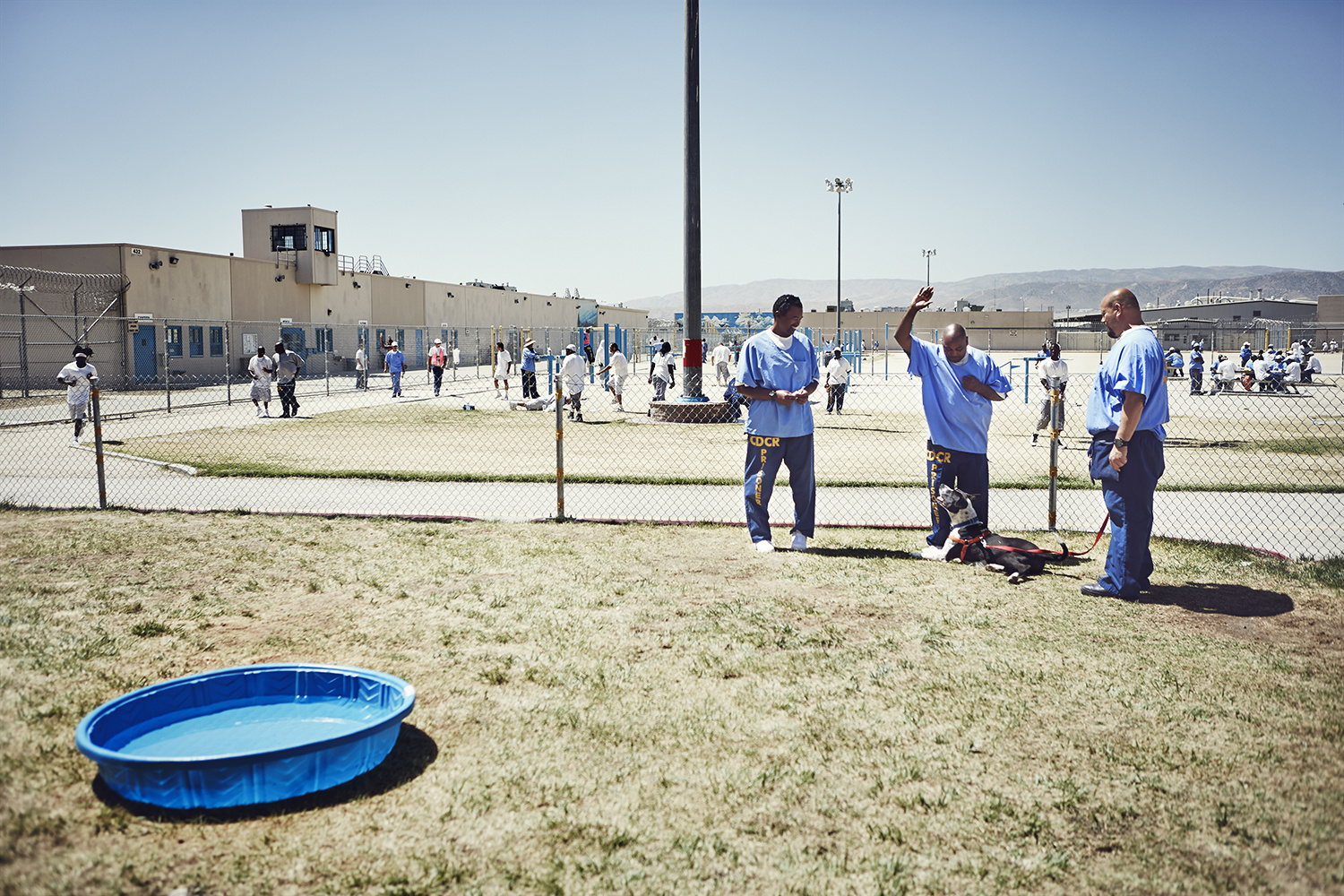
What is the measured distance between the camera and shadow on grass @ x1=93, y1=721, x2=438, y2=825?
3266mm

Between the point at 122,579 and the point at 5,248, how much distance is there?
3583cm

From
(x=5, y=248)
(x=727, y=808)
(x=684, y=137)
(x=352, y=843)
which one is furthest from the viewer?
(x=5, y=248)

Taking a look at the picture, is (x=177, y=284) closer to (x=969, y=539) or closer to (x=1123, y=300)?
(x=969, y=539)

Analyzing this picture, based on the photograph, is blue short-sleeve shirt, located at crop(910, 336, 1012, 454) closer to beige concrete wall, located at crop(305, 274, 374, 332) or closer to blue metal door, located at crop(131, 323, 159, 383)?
blue metal door, located at crop(131, 323, 159, 383)

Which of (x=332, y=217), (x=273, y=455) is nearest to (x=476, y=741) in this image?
(x=273, y=455)

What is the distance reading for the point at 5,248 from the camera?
34219 millimetres

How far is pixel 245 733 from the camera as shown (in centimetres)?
393

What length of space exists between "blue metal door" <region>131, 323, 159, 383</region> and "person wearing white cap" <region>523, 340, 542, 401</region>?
55.3ft

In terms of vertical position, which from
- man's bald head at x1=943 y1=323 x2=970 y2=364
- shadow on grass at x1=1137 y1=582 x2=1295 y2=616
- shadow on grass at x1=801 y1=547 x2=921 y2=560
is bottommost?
shadow on grass at x1=1137 y1=582 x2=1295 y2=616

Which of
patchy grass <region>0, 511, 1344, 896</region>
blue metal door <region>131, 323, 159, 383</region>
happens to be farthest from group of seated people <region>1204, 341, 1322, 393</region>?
blue metal door <region>131, 323, 159, 383</region>

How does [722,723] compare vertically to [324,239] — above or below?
below

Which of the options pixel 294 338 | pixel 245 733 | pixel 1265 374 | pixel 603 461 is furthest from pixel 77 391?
pixel 1265 374

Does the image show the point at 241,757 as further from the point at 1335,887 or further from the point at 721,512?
the point at 721,512

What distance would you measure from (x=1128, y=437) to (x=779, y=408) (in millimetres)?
2533
